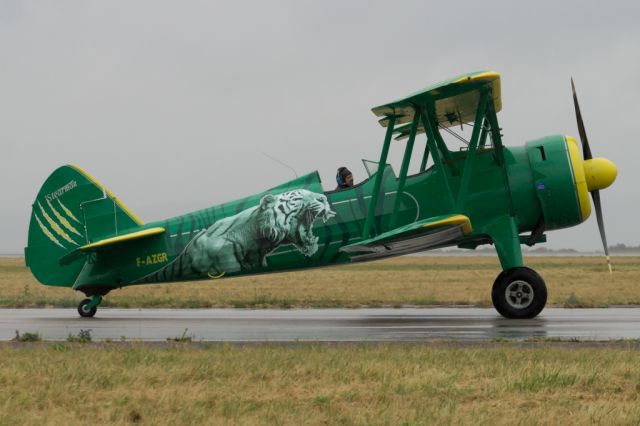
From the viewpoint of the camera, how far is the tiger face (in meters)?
15.5

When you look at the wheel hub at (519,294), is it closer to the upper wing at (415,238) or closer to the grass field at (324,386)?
the upper wing at (415,238)

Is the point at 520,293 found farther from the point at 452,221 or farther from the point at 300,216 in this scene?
the point at 300,216

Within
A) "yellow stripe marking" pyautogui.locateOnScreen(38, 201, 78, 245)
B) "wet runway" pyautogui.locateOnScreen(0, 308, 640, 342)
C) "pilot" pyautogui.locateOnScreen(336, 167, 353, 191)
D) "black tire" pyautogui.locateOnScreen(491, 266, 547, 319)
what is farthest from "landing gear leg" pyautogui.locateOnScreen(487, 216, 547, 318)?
"yellow stripe marking" pyautogui.locateOnScreen(38, 201, 78, 245)

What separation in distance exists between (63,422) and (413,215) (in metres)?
9.71

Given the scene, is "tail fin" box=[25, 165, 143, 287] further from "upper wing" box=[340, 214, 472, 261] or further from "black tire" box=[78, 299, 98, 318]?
"upper wing" box=[340, 214, 472, 261]

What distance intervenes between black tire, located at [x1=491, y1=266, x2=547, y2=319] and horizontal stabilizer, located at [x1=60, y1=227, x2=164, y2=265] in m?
6.66

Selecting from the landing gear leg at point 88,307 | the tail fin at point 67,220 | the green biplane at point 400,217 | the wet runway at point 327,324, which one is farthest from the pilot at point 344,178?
the landing gear leg at point 88,307

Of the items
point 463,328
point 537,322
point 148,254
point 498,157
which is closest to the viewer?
point 463,328

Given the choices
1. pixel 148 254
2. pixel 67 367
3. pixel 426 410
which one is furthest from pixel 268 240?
pixel 426 410

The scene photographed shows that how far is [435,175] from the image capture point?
595 inches

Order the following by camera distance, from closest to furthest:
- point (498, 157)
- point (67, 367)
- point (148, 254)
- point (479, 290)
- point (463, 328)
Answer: point (67, 367), point (463, 328), point (498, 157), point (148, 254), point (479, 290)

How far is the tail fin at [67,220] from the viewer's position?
17.3 metres

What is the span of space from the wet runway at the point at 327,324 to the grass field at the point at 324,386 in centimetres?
208

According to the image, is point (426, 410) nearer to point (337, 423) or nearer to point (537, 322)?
point (337, 423)
